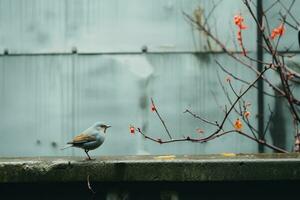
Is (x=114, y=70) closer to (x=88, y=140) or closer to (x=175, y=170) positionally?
(x=88, y=140)

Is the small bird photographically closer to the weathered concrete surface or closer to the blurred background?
the weathered concrete surface

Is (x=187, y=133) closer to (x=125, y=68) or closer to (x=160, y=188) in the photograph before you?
(x=125, y=68)

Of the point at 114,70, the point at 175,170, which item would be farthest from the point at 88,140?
the point at 114,70

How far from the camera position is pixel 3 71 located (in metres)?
8.41

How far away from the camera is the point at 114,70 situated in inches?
329

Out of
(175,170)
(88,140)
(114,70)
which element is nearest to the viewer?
(175,170)

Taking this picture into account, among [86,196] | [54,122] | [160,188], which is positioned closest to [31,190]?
[86,196]

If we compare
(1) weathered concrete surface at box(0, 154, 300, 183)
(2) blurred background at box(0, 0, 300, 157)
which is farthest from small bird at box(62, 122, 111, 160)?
(2) blurred background at box(0, 0, 300, 157)

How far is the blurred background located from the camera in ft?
27.4

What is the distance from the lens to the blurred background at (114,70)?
836 cm

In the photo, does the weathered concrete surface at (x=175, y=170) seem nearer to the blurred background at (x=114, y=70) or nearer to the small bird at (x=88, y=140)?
the small bird at (x=88, y=140)

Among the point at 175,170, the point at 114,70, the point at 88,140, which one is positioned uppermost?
the point at 114,70

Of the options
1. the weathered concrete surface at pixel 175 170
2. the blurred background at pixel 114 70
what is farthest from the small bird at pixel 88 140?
the blurred background at pixel 114 70

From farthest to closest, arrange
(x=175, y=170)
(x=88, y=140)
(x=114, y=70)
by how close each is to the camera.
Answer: (x=114, y=70)
(x=88, y=140)
(x=175, y=170)
